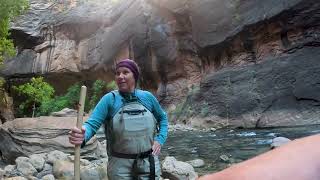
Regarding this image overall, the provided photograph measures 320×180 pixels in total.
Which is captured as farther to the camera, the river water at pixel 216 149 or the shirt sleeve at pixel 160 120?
the river water at pixel 216 149

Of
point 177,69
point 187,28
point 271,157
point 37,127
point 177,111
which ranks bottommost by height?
point 271,157

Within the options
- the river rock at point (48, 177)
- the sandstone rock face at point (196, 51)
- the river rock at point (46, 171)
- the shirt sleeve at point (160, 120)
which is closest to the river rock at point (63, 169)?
the river rock at point (48, 177)

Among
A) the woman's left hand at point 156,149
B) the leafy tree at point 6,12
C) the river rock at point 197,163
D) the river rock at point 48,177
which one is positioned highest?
the leafy tree at point 6,12

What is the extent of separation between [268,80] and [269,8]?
325 cm

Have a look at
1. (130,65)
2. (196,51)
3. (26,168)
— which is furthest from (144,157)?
(196,51)

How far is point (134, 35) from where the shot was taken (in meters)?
23.0

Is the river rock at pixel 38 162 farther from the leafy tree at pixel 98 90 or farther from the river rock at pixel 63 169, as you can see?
the leafy tree at pixel 98 90

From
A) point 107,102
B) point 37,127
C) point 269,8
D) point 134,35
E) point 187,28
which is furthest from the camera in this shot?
point 134,35

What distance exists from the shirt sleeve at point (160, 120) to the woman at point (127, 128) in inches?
2.8

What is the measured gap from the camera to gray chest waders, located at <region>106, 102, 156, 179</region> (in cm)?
301

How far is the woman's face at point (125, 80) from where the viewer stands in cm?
308

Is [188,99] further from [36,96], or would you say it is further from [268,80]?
[36,96]

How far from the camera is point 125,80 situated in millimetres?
3092

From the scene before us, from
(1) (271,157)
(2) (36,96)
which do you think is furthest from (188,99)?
(1) (271,157)
